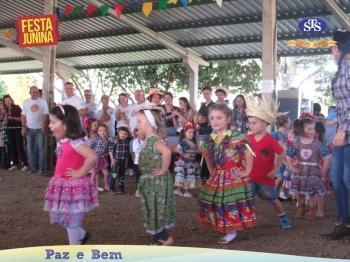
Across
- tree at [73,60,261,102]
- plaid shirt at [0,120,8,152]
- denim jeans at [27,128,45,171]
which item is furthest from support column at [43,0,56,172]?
tree at [73,60,261,102]

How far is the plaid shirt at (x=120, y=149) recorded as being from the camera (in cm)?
828

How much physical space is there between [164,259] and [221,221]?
2.32 metres

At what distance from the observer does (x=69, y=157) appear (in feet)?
14.1

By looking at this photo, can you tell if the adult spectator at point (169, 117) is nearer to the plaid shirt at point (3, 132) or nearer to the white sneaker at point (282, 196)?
the white sneaker at point (282, 196)

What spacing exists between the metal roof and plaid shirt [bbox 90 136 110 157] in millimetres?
4642

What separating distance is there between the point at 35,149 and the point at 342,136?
7613mm

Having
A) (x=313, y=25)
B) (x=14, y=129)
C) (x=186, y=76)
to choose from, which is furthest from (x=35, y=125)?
(x=186, y=76)

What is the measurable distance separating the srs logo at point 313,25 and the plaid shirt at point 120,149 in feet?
14.9

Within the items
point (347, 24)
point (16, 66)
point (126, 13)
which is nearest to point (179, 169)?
point (347, 24)

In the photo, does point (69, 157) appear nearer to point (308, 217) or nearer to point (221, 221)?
point (221, 221)

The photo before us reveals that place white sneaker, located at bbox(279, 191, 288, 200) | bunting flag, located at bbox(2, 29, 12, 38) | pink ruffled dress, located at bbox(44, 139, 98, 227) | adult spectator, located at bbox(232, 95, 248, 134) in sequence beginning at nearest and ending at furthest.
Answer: pink ruffled dress, located at bbox(44, 139, 98, 227) < white sneaker, located at bbox(279, 191, 288, 200) < adult spectator, located at bbox(232, 95, 248, 134) < bunting flag, located at bbox(2, 29, 12, 38)

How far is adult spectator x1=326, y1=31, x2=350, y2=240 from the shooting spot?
4.65 m

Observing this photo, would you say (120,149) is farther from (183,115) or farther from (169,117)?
(183,115)

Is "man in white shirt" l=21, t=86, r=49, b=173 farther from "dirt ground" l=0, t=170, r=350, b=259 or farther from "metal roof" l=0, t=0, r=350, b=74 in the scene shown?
"metal roof" l=0, t=0, r=350, b=74
